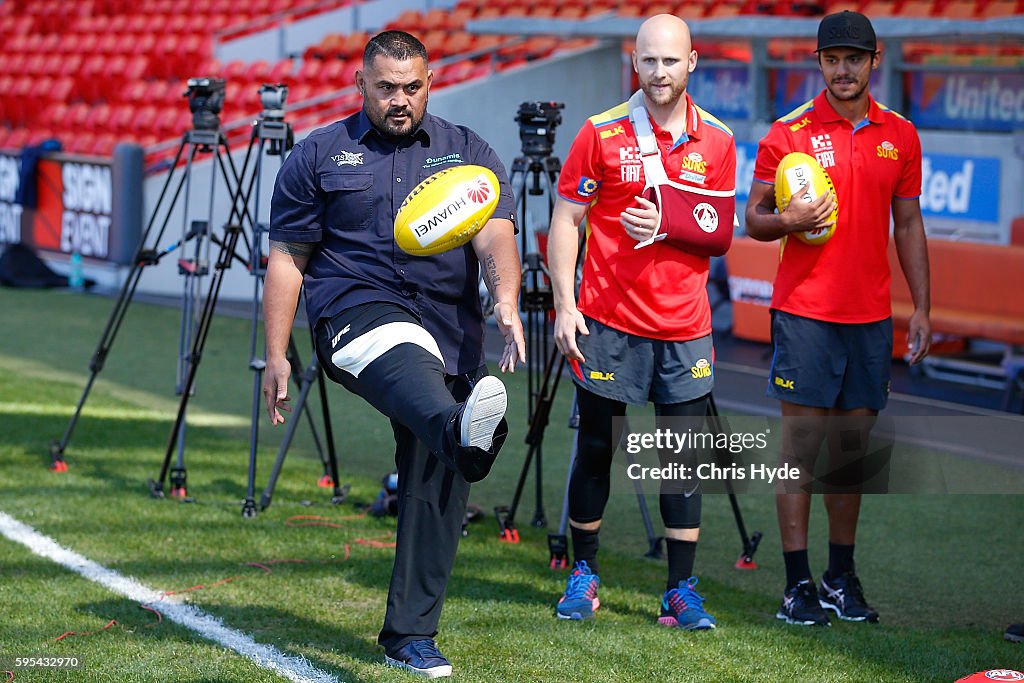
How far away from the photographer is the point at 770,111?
12.9 metres

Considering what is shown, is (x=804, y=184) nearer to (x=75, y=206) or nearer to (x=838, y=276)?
(x=838, y=276)

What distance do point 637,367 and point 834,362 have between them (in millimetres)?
→ 724

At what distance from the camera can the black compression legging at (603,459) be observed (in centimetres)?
469

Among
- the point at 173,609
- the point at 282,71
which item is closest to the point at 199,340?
the point at 173,609

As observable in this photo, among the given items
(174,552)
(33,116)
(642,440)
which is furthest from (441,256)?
(33,116)

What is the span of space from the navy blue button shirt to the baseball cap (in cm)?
133

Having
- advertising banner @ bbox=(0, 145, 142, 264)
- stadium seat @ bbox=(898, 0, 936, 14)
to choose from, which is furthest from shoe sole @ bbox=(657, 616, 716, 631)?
advertising banner @ bbox=(0, 145, 142, 264)

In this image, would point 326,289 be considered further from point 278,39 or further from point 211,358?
point 278,39

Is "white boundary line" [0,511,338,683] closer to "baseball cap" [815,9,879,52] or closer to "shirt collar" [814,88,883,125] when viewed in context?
"shirt collar" [814,88,883,125]

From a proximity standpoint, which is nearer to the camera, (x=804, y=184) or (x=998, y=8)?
(x=804, y=184)

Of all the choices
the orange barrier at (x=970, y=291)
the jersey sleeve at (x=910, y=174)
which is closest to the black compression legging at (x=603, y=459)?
the jersey sleeve at (x=910, y=174)

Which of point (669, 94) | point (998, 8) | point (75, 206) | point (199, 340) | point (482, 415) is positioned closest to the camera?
point (482, 415)

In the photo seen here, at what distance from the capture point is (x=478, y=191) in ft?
12.9

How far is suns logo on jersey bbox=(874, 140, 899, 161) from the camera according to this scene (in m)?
4.82
